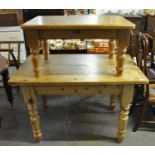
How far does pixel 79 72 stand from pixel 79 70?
38mm

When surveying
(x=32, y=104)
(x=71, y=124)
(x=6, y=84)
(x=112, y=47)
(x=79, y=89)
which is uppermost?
(x=112, y=47)

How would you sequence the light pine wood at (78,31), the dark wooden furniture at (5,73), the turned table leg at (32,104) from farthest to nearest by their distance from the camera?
the dark wooden furniture at (5,73) → the turned table leg at (32,104) → the light pine wood at (78,31)

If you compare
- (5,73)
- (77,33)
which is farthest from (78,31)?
(5,73)

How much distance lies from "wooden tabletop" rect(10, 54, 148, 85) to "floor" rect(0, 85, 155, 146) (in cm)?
65

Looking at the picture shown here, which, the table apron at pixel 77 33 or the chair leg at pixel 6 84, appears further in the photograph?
the chair leg at pixel 6 84

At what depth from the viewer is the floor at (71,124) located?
1.75 meters

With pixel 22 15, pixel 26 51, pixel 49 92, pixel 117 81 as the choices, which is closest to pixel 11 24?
pixel 22 15

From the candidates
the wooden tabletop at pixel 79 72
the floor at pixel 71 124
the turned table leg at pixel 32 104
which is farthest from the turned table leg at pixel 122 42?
the floor at pixel 71 124

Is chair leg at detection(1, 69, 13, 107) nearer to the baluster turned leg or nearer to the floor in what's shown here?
the floor

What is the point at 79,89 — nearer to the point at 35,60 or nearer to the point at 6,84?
the point at 35,60

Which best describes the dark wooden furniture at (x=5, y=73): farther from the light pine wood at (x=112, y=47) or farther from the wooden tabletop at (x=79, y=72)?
the light pine wood at (x=112, y=47)

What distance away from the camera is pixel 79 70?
1.52 m

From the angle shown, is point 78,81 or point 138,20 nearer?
point 78,81

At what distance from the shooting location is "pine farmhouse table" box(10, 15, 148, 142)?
4.08 feet
